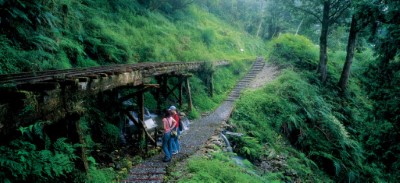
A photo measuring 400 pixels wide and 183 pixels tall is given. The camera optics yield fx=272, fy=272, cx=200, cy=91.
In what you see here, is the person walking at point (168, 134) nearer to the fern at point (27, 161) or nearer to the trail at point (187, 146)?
the trail at point (187, 146)

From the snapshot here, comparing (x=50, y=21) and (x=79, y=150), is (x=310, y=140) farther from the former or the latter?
(x=50, y=21)

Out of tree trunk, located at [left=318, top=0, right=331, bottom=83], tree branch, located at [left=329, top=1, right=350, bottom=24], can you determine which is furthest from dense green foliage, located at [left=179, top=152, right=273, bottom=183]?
tree branch, located at [left=329, top=1, right=350, bottom=24]

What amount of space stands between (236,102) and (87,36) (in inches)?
282

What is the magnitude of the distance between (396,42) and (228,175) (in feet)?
17.4

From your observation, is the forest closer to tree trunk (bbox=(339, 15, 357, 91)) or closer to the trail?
tree trunk (bbox=(339, 15, 357, 91))

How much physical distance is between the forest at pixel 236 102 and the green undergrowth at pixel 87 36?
0.12ft

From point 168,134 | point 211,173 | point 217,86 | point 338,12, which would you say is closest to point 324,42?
point 338,12

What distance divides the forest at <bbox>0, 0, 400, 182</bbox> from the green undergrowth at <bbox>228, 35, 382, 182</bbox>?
51 mm

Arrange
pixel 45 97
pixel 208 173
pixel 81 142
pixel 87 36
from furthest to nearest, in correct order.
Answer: pixel 87 36 → pixel 208 173 → pixel 81 142 → pixel 45 97

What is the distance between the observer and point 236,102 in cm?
1316

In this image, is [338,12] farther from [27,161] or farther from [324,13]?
[27,161]

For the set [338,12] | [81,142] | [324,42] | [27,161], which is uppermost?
[338,12]

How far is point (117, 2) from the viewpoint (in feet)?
55.2

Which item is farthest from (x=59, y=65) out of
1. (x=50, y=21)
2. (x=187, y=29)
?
(x=187, y=29)
